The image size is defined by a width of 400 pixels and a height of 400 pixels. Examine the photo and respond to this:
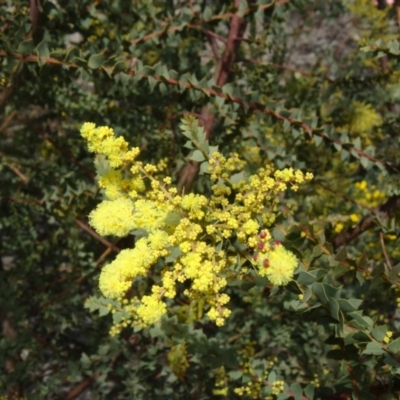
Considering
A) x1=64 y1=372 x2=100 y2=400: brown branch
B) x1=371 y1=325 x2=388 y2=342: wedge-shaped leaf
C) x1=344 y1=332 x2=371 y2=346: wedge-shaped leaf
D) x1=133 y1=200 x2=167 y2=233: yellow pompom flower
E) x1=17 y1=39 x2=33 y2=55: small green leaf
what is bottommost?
x1=64 y1=372 x2=100 y2=400: brown branch

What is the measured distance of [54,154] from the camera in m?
2.07

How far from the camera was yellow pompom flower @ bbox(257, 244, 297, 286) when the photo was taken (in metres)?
0.73

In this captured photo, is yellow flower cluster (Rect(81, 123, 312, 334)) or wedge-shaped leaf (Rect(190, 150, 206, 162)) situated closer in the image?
yellow flower cluster (Rect(81, 123, 312, 334))

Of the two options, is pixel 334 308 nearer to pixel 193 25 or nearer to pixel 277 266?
pixel 277 266

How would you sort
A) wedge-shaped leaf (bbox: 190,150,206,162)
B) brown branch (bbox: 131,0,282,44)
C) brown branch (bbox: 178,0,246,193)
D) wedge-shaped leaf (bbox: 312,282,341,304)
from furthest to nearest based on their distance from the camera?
brown branch (bbox: 178,0,246,193)
brown branch (bbox: 131,0,282,44)
wedge-shaped leaf (bbox: 190,150,206,162)
wedge-shaped leaf (bbox: 312,282,341,304)

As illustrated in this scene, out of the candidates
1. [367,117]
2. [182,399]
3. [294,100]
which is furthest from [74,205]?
[367,117]

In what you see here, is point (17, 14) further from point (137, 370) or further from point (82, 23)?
point (137, 370)

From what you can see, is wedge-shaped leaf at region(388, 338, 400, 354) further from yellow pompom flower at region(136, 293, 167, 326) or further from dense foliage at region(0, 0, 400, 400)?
yellow pompom flower at region(136, 293, 167, 326)

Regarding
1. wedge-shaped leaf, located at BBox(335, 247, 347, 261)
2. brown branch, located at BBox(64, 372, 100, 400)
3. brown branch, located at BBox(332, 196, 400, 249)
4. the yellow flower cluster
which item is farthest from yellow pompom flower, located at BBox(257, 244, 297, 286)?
brown branch, located at BBox(64, 372, 100, 400)

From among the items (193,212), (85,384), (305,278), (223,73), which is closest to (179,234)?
(193,212)

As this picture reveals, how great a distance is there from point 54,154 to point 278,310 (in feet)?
3.25

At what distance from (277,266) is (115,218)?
233 mm

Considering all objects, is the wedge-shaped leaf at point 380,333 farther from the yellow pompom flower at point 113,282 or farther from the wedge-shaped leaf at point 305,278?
the yellow pompom flower at point 113,282

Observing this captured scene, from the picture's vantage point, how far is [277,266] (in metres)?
0.73
